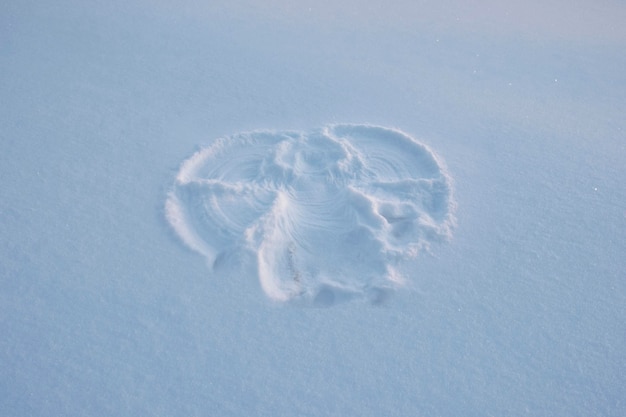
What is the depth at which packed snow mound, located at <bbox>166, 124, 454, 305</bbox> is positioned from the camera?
137 centimetres

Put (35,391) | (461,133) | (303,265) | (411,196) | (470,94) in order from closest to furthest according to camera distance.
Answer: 1. (35,391)
2. (303,265)
3. (411,196)
4. (461,133)
5. (470,94)

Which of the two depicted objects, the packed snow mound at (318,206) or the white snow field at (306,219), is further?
the packed snow mound at (318,206)

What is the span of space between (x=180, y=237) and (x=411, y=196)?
0.73 meters

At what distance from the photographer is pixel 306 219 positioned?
152 centimetres

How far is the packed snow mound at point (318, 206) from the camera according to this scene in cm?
137

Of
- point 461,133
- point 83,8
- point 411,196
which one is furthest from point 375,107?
point 83,8

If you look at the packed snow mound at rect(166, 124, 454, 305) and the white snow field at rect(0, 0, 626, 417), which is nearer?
the white snow field at rect(0, 0, 626, 417)

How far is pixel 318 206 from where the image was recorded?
5.15ft

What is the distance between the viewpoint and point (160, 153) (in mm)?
1702

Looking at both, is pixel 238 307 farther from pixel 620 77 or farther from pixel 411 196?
pixel 620 77

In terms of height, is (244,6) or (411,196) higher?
(244,6)

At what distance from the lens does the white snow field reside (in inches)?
44.9

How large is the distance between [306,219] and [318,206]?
0.07 meters

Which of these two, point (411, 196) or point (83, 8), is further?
point (83, 8)
